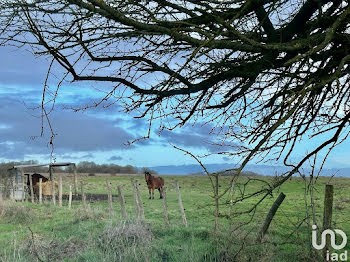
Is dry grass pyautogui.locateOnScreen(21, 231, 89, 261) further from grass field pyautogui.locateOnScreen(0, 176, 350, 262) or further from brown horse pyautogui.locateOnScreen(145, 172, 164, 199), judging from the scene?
brown horse pyautogui.locateOnScreen(145, 172, 164, 199)

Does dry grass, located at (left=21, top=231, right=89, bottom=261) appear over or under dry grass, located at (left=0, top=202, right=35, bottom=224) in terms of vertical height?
over

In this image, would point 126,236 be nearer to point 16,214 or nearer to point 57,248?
point 57,248

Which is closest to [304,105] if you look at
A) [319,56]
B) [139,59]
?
[319,56]

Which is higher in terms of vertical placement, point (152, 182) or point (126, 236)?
point (126, 236)

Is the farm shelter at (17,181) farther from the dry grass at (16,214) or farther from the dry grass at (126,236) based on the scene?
the dry grass at (126,236)

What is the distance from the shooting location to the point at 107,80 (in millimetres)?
5840

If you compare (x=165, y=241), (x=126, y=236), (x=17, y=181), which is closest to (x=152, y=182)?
(x=17, y=181)

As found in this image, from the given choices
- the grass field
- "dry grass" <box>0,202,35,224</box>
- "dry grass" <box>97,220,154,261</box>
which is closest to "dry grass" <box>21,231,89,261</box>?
the grass field

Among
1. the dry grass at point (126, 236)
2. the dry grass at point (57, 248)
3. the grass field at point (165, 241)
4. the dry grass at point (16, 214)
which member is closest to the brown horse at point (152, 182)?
the dry grass at point (16, 214)

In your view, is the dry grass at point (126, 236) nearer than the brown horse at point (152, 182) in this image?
Yes

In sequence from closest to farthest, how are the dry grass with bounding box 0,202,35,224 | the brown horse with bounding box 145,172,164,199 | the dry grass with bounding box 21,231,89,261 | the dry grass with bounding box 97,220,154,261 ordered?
1. the dry grass with bounding box 21,231,89,261
2. the dry grass with bounding box 97,220,154,261
3. the dry grass with bounding box 0,202,35,224
4. the brown horse with bounding box 145,172,164,199

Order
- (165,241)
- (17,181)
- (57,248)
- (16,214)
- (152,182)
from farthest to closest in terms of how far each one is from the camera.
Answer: (17,181) → (152,182) → (16,214) → (165,241) → (57,248)

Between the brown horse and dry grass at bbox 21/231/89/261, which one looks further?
the brown horse

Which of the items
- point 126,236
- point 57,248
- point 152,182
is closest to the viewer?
point 57,248
